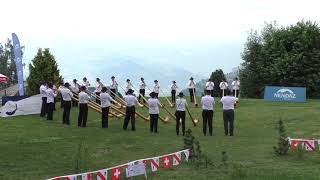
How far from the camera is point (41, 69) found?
39.4 meters

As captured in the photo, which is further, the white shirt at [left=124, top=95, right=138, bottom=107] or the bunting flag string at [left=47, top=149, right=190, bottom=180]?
the white shirt at [left=124, top=95, right=138, bottom=107]

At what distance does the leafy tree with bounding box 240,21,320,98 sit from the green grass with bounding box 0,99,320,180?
62.8 ft

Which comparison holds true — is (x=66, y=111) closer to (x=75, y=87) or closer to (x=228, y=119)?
(x=75, y=87)

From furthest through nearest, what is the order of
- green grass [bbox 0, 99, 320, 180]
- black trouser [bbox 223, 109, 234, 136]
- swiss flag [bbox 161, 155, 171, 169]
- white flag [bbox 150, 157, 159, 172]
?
black trouser [bbox 223, 109, 234, 136] < swiss flag [bbox 161, 155, 171, 169] < green grass [bbox 0, 99, 320, 180] < white flag [bbox 150, 157, 159, 172]

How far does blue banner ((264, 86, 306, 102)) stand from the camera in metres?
38.7

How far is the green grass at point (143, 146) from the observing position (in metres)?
14.3

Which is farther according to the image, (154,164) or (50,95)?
(50,95)

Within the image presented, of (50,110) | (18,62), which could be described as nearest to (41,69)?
(18,62)

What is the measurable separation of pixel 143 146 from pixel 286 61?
32.2 metres

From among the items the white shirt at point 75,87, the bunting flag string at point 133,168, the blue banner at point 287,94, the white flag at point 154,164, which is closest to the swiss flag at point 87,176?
the bunting flag string at point 133,168

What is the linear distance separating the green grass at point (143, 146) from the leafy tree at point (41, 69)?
9702 millimetres

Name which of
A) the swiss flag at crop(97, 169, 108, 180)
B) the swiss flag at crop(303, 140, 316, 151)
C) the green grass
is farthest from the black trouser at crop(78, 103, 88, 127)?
the swiss flag at crop(97, 169, 108, 180)

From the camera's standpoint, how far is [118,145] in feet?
63.3

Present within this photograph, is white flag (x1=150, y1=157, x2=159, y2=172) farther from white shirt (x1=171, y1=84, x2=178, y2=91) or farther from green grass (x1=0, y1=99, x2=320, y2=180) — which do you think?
white shirt (x1=171, y1=84, x2=178, y2=91)
